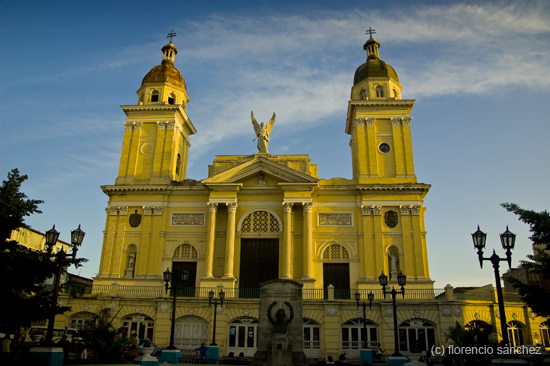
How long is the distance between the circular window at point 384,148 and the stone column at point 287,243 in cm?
921

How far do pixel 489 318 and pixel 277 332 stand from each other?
18643 millimetres

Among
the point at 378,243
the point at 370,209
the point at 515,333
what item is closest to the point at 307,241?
the point at 378,243

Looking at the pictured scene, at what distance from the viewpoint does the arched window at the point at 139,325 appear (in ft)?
99.1

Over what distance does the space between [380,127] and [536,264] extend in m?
21.5

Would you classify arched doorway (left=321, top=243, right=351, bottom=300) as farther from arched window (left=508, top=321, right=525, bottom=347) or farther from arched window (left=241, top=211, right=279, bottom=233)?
arched window (left=508, top=321, right=525, bottom=347)

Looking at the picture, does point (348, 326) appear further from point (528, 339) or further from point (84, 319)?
point (84, 319)

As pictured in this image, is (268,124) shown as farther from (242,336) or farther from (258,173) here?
(242,336)

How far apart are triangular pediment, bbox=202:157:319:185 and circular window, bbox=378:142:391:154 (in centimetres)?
743

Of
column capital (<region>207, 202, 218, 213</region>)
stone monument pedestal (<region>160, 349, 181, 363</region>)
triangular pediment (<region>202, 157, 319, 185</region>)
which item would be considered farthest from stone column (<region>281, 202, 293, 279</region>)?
stone monument pedestal (<region>160, 349, 181, 363</region>)

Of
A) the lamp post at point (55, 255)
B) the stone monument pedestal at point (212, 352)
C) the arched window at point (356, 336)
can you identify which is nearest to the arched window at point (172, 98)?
the stone monument pedestal at point (212, 352)

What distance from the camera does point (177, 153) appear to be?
41.1 m

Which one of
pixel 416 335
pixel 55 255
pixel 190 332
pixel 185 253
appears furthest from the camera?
pixel 185 253

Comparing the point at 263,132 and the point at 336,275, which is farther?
the point at 263,132

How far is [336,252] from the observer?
115 feet
